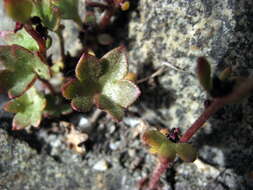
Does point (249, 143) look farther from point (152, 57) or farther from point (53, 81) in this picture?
point (53, 81)

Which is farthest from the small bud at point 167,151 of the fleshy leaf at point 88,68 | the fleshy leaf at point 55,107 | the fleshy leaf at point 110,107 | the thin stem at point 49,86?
the thin stem at point 49,86

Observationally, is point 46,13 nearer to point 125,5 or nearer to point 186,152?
point 125,5

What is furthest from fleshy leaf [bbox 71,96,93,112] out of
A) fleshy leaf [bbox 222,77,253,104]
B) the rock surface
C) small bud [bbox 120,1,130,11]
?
fleshy leaf [bbox 222,77,253,104]

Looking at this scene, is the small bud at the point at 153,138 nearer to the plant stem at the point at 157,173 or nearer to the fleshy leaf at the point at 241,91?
the plant stem at the point at 157,173

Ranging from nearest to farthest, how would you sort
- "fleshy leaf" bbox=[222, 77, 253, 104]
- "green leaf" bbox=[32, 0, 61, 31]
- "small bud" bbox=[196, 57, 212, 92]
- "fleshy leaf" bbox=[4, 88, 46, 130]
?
"fleshy leaf" bbox=[222, 77, 253, 104]
"small bud" bbox=[196, 57, 212, 92]
"green leaf" bbox=[32, 0, 61, 31]
"fleshy leaf" bbox=[4, 88, 46, 130]

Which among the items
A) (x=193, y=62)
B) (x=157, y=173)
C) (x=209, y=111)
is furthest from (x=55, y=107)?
(x=209, y=111)

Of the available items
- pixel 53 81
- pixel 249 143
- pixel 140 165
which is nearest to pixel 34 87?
pixel 53 81

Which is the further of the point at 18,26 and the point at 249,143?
the point at 249,143

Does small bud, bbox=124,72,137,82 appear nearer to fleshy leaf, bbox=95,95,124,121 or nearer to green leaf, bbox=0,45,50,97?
fleshy leaf, bbox=95,95,124,121
